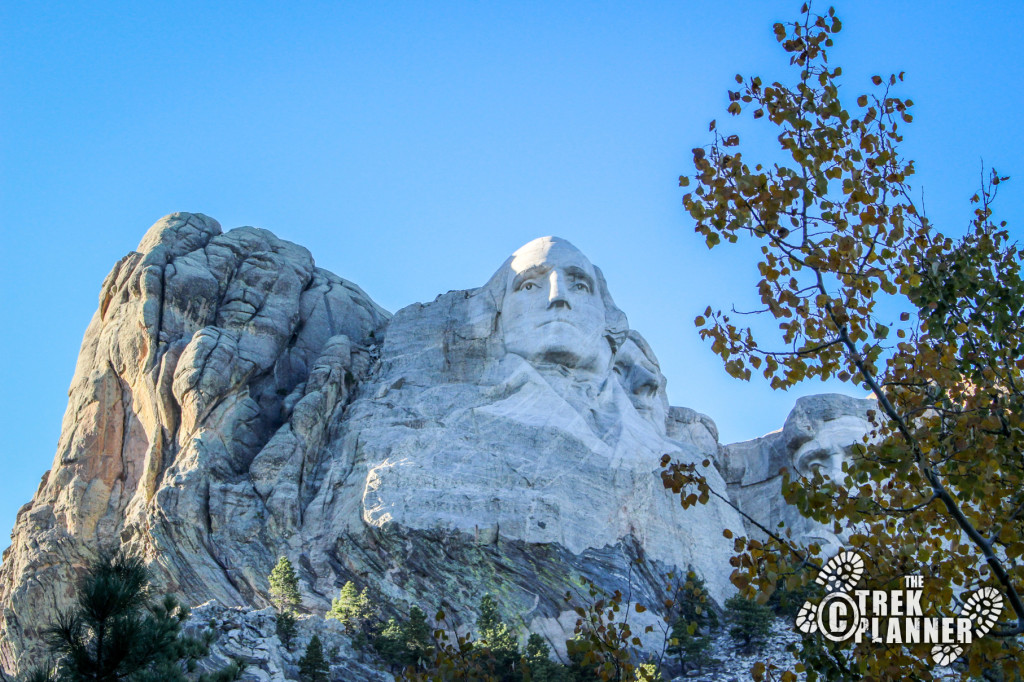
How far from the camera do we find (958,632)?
10773 mm

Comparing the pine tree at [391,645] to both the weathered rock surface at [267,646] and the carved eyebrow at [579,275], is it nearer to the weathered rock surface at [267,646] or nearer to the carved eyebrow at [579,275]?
the weathered rock surface at [267,646]

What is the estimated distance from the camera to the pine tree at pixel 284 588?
2580 cm

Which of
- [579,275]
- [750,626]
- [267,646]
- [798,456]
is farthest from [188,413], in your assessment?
[798,456]

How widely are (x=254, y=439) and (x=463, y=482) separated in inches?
238

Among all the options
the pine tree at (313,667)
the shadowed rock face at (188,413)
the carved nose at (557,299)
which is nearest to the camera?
the pine tree at (313,667)

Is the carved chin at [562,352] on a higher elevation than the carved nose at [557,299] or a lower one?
lower

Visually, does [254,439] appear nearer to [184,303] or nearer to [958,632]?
[184,303]

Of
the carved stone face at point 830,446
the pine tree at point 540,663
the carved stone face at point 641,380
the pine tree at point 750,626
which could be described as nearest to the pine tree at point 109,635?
the pine tree at point 540,663

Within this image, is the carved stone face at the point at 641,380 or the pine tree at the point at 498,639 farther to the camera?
the carved stone face at the point at 641,380

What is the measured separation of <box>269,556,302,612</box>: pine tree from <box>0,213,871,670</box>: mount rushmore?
0.51 meters

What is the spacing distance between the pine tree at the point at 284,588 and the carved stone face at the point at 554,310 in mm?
7975

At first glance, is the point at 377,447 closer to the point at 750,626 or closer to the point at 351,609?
the point at 351,609

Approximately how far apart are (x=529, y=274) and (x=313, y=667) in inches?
495

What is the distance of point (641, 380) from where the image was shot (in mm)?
33812
